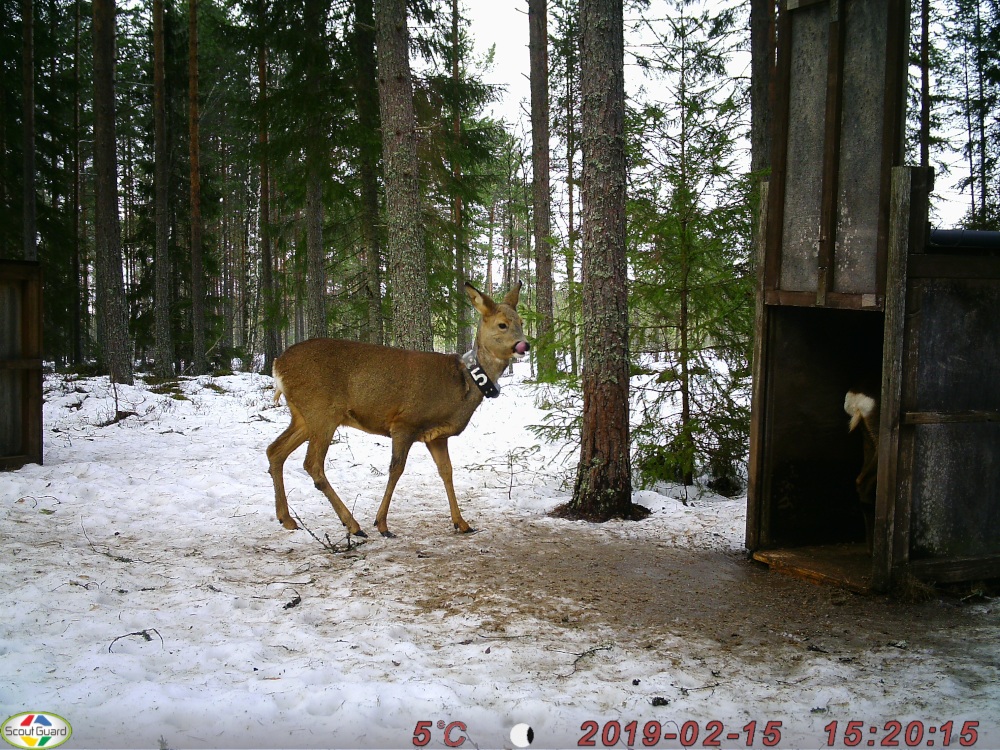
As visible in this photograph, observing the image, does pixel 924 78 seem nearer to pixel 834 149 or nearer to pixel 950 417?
pixel 834 149

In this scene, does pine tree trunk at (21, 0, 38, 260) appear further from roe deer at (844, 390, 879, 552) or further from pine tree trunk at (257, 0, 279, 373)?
roe deer at (844, 390, 879, 552)

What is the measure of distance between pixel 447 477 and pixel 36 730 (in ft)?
14.2

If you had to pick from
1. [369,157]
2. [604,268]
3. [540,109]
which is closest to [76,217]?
[369,157]

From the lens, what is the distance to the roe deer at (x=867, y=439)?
5879 millimetres

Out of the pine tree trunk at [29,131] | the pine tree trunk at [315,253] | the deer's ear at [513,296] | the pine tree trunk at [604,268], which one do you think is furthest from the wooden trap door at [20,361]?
the pine tree trunk at [29,131]

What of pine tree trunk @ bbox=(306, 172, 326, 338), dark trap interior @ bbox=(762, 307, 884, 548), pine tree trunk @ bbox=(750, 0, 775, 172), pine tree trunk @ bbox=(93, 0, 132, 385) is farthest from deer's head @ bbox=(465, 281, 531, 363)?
pine tree trunk @ bbox=(93, 0, 132, 385)

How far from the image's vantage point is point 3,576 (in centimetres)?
493

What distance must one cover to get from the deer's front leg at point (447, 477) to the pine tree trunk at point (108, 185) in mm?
10820

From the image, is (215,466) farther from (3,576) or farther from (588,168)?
(588,168)

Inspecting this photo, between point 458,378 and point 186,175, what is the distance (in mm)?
21018

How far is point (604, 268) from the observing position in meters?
7.33

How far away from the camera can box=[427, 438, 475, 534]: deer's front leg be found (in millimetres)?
6945

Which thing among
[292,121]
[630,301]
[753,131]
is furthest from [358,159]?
[630,301]

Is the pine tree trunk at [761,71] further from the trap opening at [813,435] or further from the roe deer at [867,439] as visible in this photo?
the roe deer at [867,439]
